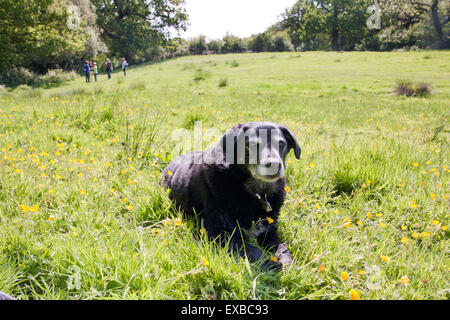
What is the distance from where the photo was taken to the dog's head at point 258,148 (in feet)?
7.47

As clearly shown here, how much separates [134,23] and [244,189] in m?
51.4

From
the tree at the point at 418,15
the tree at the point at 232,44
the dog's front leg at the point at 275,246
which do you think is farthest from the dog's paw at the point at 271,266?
the tree at the point at 232,44

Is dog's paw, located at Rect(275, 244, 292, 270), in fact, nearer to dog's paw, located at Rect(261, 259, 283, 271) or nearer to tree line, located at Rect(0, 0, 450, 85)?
dog's paw, located at Rect(261, 259, 283, 271)

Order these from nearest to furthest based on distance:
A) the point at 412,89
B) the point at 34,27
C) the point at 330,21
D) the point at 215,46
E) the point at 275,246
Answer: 1. the point at 275,246
2. the point at 412,89
3. the point at 34,27
4. the point at 330,21
5. the point at 215,46

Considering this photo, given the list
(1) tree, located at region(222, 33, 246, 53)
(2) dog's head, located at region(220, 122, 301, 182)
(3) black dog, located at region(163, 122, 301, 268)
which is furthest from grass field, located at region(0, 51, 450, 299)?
(1) tree, located at region(222, 33, 246, 53)

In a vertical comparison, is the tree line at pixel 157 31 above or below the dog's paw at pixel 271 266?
above

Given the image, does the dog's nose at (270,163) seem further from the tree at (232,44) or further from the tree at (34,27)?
the tree at (232,44)

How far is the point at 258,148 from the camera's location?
8.03ft

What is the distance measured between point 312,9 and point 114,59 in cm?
4325

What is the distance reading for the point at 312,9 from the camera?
195 ft

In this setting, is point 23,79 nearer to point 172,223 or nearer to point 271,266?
point 172,223

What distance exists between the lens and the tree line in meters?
18.3

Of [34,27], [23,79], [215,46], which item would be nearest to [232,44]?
[215,46]
